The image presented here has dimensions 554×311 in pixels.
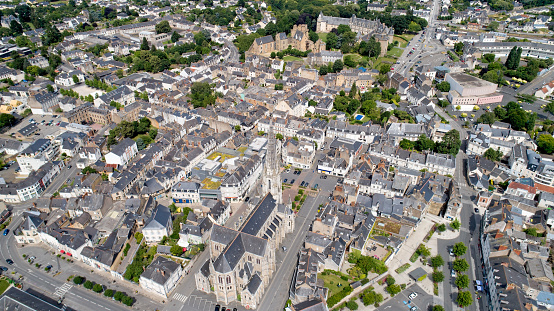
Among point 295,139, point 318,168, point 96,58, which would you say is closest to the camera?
point 318,168

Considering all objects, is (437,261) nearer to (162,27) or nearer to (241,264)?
(241,264)

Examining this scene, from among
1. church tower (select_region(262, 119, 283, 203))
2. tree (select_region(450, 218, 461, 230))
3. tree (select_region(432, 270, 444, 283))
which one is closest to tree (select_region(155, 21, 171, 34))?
church tower (select_region(262, 119, 283, 203))

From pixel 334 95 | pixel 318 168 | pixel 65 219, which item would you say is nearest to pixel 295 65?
A: pixel 334 95

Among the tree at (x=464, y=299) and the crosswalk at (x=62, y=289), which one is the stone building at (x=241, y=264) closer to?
the crosswalk at (x=62, y=289)

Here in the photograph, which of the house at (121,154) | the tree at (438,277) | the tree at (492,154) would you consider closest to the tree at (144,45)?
the house at (121,154)

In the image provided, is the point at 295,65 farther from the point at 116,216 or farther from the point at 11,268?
the point at 11,268

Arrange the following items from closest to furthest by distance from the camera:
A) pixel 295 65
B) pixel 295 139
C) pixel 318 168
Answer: pixel 318 168 < pixel 295 139 < pixel 295 65

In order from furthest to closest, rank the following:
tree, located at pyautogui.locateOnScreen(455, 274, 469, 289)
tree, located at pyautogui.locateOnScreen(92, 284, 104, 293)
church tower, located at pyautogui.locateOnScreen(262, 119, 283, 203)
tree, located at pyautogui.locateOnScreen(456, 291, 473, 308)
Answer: church tower, located at pyautogui.locateOnScreen(262, 119, 283, 203)
tree, located at pyautogui.locateOnScreen(92, 284, 104, 293)
tree, located at pyautogui.locateOnScreen(455, 274, 469, 289)
tree, located at pyautogui.locateOnScreen(456, 291, 473, 308)

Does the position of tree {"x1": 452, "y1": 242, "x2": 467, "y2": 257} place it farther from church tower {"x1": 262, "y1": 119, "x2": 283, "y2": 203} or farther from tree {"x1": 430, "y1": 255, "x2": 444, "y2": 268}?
church tower {"x1": 262, "y1": 119, "x2": 283, "y2": 203}
